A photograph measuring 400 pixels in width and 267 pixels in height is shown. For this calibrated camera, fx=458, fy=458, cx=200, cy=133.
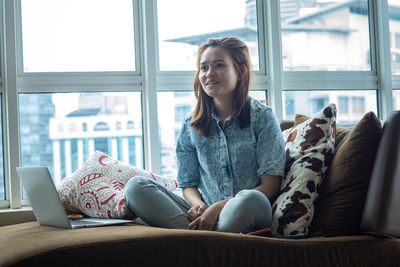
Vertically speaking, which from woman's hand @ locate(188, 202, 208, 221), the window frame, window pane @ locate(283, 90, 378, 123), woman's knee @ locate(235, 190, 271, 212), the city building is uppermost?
the window frame

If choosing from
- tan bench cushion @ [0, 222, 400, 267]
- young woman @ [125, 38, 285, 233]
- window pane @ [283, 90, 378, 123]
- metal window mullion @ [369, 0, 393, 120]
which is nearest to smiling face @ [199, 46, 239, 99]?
young woman @ [125, 38, 285, 233]

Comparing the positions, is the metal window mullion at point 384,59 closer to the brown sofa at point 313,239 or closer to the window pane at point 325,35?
the window pane at point 325,35

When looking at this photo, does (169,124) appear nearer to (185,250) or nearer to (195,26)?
(195,26)

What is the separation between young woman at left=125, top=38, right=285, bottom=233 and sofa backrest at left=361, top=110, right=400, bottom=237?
13.1 inches

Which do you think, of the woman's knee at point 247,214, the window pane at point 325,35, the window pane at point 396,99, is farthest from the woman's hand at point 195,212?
the window pane at point 396,99

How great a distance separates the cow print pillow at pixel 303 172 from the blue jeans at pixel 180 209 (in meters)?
0.08

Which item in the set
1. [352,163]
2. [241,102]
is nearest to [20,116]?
[241,102]

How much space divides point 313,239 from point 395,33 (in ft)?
7.02

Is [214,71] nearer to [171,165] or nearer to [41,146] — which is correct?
[171,165]

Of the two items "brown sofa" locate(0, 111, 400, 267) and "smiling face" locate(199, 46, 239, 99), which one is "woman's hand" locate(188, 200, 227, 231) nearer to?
"brown sofa" locate(0, 111, 400, 267)

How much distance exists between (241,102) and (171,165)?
2.88ft

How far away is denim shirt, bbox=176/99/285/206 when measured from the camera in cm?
180

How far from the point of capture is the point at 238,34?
2.84 m

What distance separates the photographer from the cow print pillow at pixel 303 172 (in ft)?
5.07
